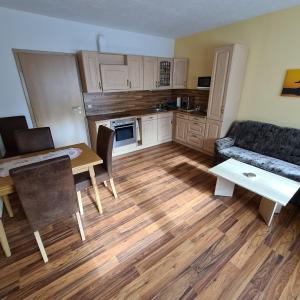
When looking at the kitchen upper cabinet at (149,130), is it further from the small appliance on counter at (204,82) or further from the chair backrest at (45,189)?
the chair backrest at (45,189)

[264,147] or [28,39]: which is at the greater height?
[28,39]

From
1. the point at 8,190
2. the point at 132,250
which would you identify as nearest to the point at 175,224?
the point at 132,250

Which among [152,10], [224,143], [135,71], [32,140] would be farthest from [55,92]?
[224,143]

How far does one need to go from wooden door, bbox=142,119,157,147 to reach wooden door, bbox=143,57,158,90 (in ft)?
2.64

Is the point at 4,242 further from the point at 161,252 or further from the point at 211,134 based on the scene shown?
the point at 211,134

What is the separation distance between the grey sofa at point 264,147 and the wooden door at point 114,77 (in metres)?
2.24

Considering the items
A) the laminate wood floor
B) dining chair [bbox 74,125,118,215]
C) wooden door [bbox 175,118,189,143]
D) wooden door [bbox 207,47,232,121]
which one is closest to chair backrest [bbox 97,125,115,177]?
dining chair [bbox 74,125,118,215]

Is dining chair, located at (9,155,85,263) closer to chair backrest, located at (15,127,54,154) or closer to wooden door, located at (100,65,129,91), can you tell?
chair backrest, located at (15,127,54,154)

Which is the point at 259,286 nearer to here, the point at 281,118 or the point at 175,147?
the point at 281,118

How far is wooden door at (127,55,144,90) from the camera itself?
3582 mm

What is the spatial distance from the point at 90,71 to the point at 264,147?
3360 mm

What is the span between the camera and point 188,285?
1.45 metres

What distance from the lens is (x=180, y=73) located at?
4.30 metres

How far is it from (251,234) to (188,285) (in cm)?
94
